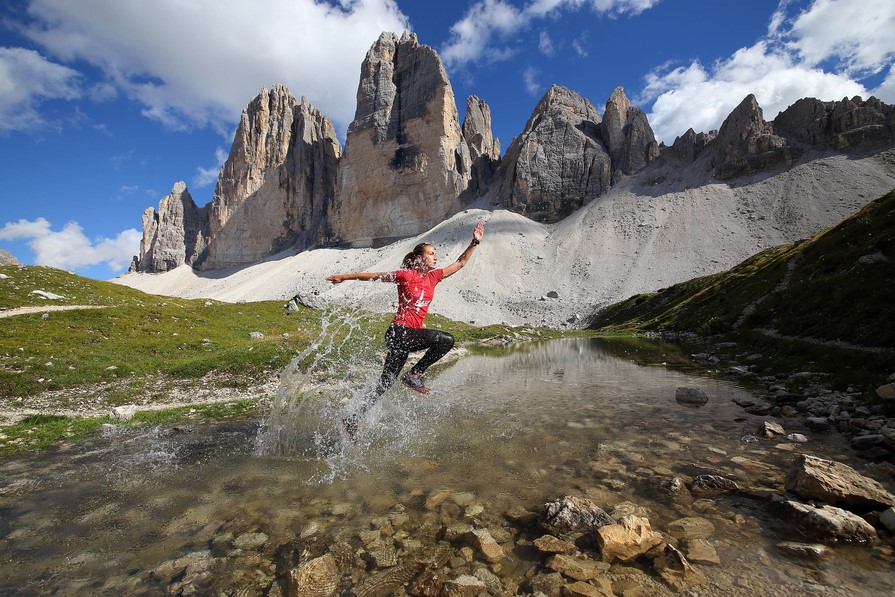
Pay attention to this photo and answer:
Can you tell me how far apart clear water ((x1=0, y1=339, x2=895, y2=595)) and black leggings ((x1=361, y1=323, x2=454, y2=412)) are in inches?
43.3

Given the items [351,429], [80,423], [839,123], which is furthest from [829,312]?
[839,123]

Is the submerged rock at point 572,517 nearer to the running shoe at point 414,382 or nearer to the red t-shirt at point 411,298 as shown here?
the running shoe at point 414,382

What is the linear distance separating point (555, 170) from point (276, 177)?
12292 cm

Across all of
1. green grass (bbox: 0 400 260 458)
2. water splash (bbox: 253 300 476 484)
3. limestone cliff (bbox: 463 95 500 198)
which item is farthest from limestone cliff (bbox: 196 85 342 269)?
water splash (bbox: 253 300 476 484)

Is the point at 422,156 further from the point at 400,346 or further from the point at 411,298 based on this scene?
the point at 400,346

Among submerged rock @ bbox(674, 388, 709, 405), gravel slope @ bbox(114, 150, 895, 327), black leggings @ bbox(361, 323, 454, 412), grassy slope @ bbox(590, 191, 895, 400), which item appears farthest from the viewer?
gravel slope @ bbox(114, 150, 895, 327)

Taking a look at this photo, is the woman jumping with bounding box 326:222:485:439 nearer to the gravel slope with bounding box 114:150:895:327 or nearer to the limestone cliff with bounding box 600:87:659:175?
the gravel slope with bounding box 114:150:895:327

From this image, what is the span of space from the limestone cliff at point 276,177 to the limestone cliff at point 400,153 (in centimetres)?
2546

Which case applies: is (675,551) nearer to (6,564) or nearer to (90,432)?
(6,564)

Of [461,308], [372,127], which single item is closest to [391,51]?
[372,127]

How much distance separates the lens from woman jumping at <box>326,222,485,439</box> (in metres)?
8.84

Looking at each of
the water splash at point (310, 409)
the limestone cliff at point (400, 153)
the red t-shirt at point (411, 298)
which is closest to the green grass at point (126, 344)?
the water splash at point (310, 409)

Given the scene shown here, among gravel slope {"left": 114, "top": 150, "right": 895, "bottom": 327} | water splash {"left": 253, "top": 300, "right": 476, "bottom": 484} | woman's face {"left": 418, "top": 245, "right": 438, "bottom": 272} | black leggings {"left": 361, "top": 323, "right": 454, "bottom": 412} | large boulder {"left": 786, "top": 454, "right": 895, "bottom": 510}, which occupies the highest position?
gravel slope {"left": 114, "top": 150, "right": 895, "bottom": 327}

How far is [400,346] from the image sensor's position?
8883 millimetres
